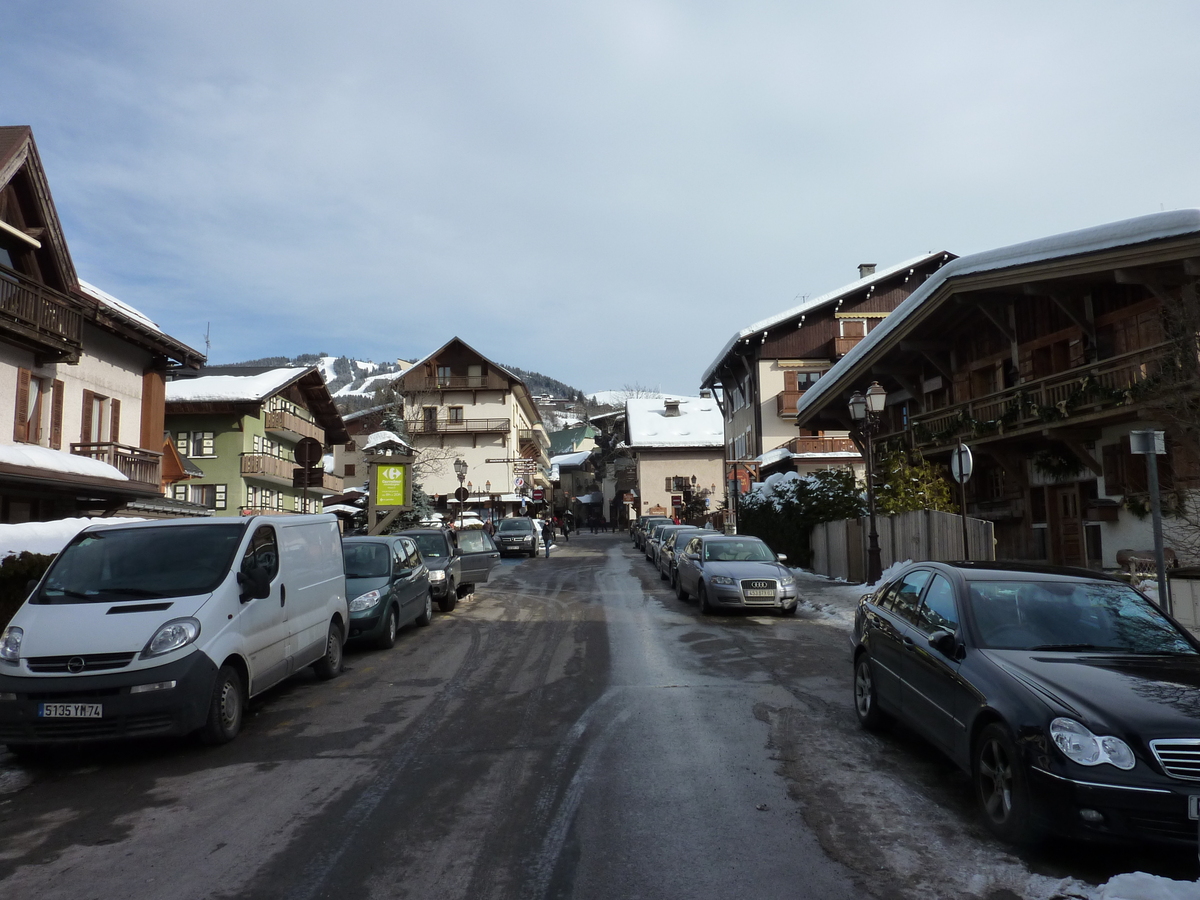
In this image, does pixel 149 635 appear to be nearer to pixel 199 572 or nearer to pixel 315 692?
pixel 199 572

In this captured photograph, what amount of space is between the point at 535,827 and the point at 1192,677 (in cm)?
390

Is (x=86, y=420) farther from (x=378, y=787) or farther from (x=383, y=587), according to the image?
(x=378, y=787)

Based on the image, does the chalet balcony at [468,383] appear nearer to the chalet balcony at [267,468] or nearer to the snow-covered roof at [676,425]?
the snow-covered roof at [676,425]

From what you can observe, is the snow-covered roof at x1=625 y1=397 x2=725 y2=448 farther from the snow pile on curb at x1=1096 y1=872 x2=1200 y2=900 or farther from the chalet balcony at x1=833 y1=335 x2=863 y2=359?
the snow pile on curb at x1=1096 y1=872 x2=1200 y2=900

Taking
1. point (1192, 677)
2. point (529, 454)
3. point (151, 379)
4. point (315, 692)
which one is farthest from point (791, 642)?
point (529, 454)

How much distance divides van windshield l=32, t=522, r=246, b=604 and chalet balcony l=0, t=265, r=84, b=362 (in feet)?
44.5

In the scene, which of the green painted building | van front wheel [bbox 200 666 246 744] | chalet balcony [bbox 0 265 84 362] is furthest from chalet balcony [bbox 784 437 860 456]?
van front wheel [bbox 200 666 246 744]

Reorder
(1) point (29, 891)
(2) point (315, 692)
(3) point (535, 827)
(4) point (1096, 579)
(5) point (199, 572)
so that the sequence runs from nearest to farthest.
A: (1) point (29, 891) < (3) point (535, 827) < (4) point (1096, 579) < (5) point (199, 572) < (2) point (315, 692)

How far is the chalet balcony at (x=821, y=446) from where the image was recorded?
144 ft

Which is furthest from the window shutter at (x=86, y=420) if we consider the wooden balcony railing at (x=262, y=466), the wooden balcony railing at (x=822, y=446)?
the wooden balcony railing at (x=822, y=446)

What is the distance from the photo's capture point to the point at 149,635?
6.94m

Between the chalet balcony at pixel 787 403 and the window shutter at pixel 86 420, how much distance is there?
3221 cm

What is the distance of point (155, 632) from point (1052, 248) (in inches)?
737

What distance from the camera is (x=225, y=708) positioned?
7.42 metres
